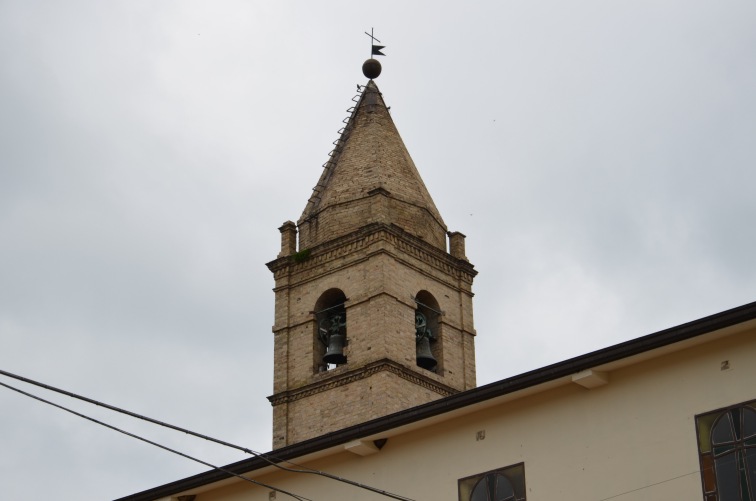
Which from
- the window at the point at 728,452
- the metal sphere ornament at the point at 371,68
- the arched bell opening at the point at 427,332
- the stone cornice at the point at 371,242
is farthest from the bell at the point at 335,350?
the window at the point at 728,452

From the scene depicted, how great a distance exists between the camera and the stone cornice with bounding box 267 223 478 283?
39219 mm

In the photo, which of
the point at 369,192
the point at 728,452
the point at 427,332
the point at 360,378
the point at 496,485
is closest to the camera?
the point at 728,452

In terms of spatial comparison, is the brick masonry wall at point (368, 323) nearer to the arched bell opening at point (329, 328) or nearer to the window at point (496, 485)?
the arched bell opening at point (329, 328)

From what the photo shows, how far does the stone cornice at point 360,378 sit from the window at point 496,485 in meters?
16.6

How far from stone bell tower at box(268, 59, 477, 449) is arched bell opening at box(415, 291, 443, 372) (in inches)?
1.0

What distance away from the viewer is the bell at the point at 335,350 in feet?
125

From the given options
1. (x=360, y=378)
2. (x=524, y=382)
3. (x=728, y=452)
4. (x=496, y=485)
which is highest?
(x=360, y=378)

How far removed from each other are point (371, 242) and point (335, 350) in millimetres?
2919

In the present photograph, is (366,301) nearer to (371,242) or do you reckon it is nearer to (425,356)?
(371,242)

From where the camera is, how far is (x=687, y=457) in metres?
17.9

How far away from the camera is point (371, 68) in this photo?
1767 inches

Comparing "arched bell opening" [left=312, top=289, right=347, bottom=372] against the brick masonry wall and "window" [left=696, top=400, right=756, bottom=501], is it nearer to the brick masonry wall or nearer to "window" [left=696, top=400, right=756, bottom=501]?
the brick masonry wall

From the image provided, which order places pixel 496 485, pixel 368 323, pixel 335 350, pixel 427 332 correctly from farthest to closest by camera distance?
pixel 427 332
pixel 335 350
pixel 368 323
pixel 496 485

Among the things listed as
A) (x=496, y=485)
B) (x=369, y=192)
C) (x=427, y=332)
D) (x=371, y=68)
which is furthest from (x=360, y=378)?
(x=496, y=485)
